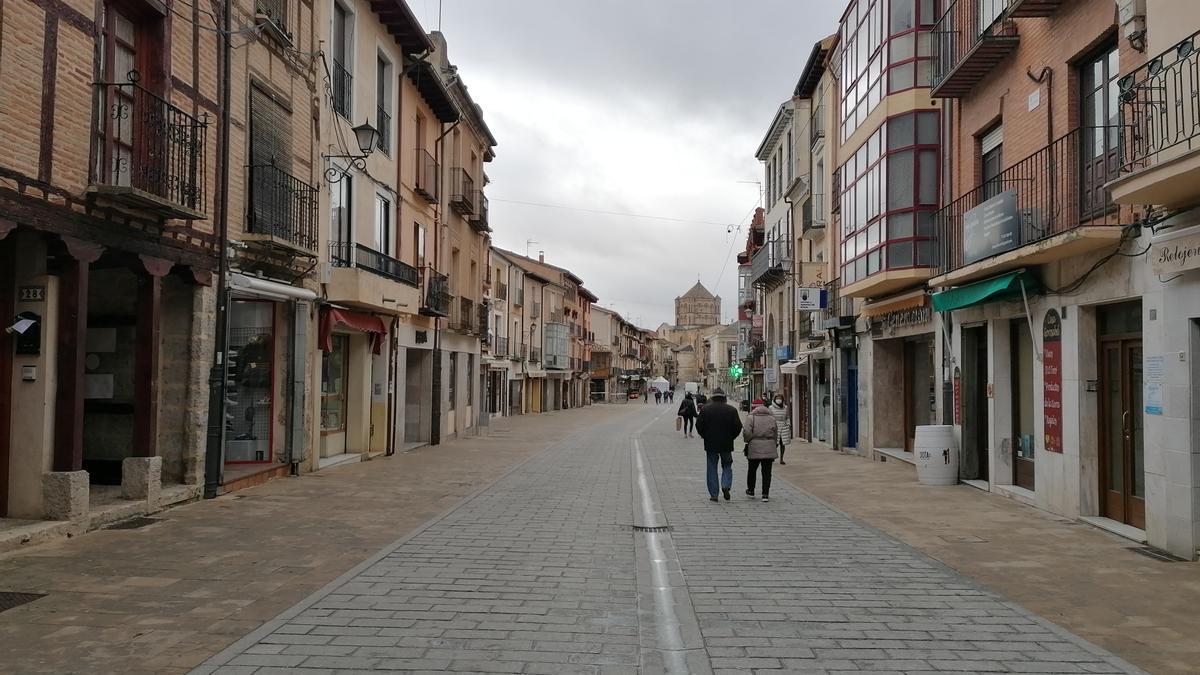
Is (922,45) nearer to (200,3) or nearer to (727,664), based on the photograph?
(200,3)

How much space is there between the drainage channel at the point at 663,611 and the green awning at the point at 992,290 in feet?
Answer: 19.0

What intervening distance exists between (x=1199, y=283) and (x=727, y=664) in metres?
6.40

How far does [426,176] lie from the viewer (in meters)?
22.3

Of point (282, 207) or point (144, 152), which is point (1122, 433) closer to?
point (144, 152)

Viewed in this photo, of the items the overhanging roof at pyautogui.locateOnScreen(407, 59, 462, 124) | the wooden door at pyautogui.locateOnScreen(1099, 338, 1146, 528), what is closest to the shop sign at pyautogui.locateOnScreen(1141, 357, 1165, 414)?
→ the wooden door at pyautogui.locateOnScreen(1099, 338, 1146, 528)

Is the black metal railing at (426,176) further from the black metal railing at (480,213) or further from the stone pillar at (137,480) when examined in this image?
the stone pillar at (137,480)

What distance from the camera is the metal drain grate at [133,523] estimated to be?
365 inches

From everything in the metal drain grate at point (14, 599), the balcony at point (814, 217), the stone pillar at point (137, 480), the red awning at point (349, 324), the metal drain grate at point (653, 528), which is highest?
the balcony at point (814, 217)

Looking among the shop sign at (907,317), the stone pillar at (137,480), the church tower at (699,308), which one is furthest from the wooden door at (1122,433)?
the church tower at (699,308)

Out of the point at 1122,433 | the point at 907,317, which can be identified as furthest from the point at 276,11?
the point at 1122,433

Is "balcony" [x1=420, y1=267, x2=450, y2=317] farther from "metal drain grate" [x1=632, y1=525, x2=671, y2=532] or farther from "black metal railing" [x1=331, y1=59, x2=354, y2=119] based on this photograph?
"metal drain grate" [x1=632, y1=525, x2=671, y2=532]

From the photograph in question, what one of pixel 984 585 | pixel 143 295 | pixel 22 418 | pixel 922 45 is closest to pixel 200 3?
pixel 143 295

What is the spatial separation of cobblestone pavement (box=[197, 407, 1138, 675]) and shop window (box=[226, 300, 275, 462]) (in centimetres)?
567

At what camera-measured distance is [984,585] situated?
283 inches
